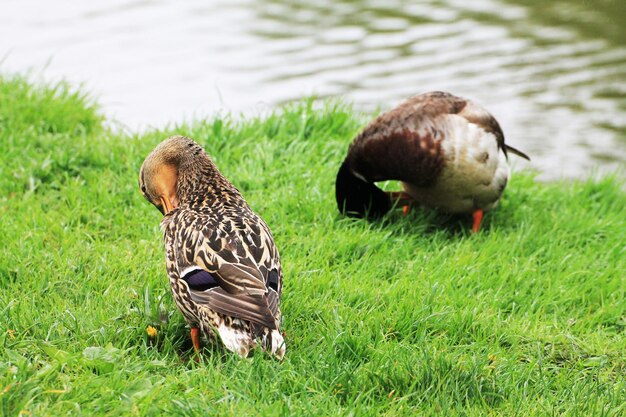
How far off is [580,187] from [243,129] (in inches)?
85.6

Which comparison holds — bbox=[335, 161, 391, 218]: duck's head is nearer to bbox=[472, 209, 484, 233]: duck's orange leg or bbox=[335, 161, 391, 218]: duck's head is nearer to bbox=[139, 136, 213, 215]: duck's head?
bbox=[472, 209, 484, 233]: duck's orange leg

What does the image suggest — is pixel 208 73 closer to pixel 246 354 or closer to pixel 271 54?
pixel 271 54

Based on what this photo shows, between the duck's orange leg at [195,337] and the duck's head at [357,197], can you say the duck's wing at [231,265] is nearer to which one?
the duck's orange leg at [195,337]

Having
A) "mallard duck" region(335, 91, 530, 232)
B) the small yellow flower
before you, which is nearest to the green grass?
the small yellow flower

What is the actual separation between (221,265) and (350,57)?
15.6ft

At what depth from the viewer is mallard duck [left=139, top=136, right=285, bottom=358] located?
3.05 m

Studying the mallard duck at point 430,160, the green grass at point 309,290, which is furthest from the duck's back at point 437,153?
the green grass at point 309,290

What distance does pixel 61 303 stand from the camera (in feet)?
11.7

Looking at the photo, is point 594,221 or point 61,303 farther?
point 594,221

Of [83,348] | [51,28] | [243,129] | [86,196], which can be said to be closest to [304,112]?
[243,129]

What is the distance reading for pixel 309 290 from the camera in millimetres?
3850

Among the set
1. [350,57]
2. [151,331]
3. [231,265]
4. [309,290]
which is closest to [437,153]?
[309,290]

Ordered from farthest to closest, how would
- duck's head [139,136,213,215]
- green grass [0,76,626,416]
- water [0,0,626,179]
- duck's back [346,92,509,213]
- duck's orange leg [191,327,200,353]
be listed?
water [0,0,626,179]
duck's back [346,92,509,213]
duck's head [139,136,213,215]
duck's orange leg [191,327,200,353]
green grass [0,76,626,416]

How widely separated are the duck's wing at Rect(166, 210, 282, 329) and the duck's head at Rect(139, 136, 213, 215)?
41 centimetres
